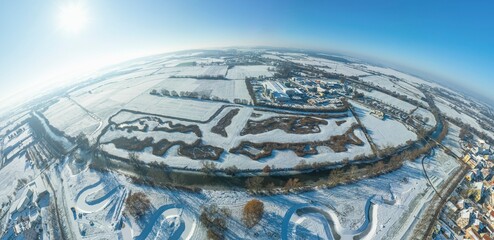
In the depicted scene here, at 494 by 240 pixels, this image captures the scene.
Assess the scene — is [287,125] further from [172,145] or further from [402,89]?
[402,89]

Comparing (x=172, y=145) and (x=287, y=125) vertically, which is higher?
(x=287, y=125)

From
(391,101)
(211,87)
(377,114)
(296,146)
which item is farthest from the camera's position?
(211,87)

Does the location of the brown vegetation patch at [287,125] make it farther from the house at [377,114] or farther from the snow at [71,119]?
the snow at [71,119]

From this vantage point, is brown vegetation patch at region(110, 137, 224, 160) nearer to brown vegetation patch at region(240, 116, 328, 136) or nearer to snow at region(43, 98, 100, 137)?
brown vegetation patch at region(240, 116, 328, 136)

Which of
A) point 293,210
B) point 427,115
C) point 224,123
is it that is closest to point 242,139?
point 224,123

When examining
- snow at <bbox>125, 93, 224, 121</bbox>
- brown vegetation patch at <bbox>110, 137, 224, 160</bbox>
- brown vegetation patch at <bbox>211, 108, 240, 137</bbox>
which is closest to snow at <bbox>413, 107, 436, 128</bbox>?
brown vegetation patch at <bbox>211, 108, 240, 137</bbox>
